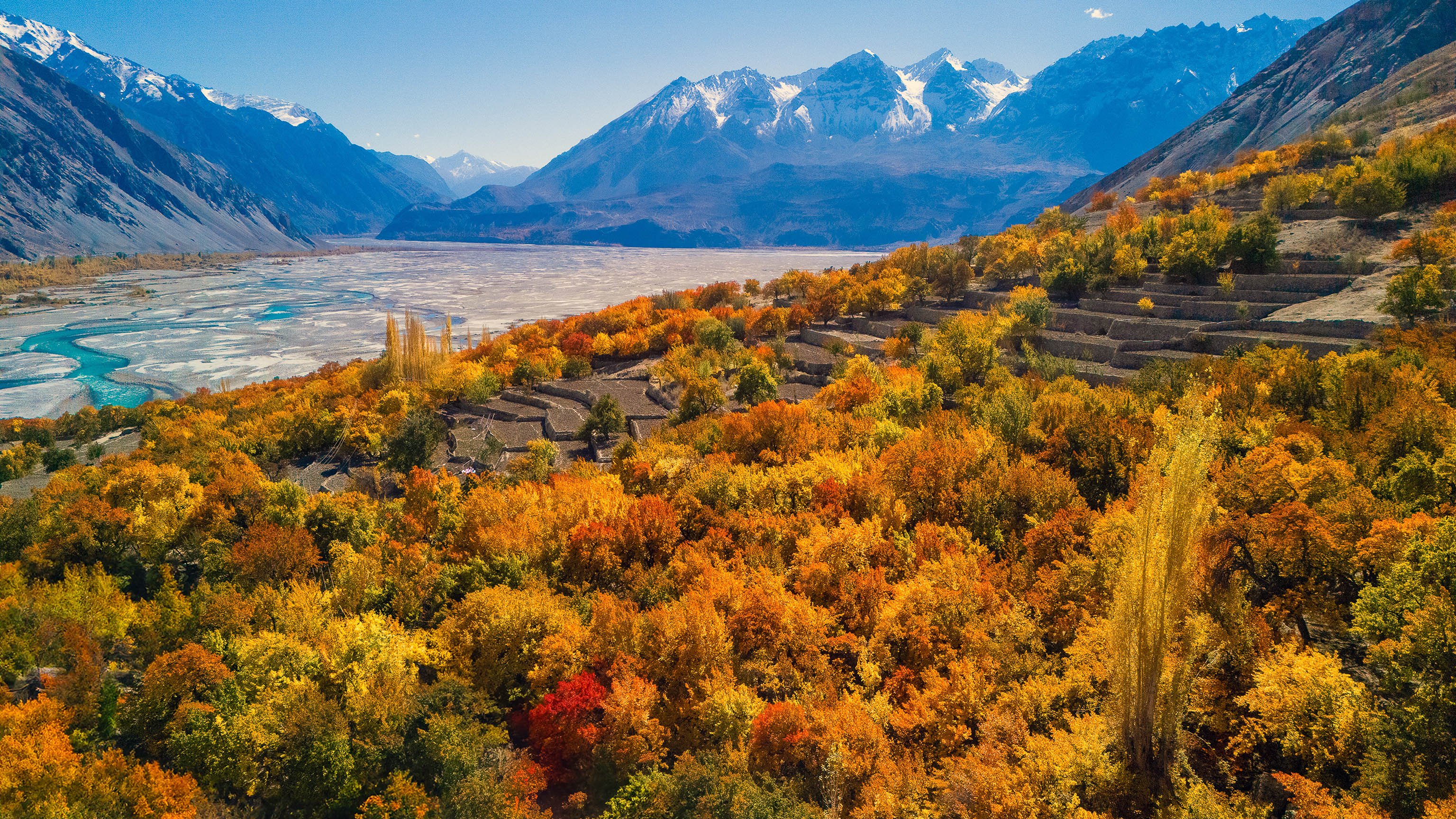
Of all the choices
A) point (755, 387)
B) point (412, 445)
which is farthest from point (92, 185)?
point (755, 387)

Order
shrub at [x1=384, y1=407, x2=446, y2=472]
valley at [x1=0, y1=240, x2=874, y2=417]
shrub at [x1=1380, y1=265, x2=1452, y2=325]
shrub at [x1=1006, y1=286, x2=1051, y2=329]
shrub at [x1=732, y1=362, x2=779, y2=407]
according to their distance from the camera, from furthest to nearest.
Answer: valley at [x1=0, y1=240, x2=874, y2=417] → shrub at [x1=1006, y1=286, x2=1051, y2=329] → shrub at [x1=732, y1=362, x2=779, y2=407] → shrub at [x1=384, y1=407, x2=446, y2=472] → shrub at [x1=1380, y1=265, x2=1452, y2=325]

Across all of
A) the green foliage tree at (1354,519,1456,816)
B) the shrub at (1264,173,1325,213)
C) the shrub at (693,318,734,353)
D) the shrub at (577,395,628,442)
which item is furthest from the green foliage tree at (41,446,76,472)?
the shrub at (1264,173,1325,213)

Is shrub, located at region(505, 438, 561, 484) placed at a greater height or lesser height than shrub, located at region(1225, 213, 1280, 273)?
lesser

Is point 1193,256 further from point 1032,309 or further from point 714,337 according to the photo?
point 714,337

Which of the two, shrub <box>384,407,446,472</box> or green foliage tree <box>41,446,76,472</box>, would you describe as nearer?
shrub <box>384,407,446,472</box>

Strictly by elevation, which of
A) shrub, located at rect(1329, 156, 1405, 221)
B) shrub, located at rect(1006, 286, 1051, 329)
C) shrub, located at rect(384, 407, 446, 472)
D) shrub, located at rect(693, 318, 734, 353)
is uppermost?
shrub, located at rect(1329, 156, 1405, 221)

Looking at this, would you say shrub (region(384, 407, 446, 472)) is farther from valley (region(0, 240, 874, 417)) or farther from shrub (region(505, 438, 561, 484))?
valley (region(0, 240, 874, 417))

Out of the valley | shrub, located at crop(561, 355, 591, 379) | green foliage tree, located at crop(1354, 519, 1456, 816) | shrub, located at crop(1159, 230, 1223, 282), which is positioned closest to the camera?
green foliage tree, located at crop(1354, 519, 1456, 816)
